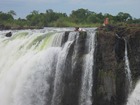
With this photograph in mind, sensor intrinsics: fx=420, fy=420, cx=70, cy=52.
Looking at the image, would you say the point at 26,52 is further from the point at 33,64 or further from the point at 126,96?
the point at 126,96

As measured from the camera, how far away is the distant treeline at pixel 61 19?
129 feet

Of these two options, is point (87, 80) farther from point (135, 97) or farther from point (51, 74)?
point (135, 97)

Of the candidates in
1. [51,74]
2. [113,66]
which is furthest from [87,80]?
[51,74]

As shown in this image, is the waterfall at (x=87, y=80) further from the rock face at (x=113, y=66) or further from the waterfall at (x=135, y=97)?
the waterfall at (x=135, y=97)

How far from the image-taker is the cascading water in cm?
1780

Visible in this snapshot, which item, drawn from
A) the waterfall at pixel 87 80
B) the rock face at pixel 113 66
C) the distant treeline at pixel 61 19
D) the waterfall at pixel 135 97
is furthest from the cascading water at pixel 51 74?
the distant treeline at pixel 61 19

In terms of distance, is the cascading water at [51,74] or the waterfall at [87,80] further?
the cascading water at [51,74]

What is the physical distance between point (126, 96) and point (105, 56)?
1.90 metres

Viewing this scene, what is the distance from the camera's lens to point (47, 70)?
60.5 feet

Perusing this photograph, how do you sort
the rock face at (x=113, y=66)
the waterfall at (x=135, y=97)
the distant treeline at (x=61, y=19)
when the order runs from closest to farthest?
the waterfall at (x=135, y=97), the rock face at (x=113, y=66), the distant treeline at (x=61, y=19)

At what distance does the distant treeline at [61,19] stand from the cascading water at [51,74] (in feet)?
55.5

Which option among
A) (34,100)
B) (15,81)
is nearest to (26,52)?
(15,81)

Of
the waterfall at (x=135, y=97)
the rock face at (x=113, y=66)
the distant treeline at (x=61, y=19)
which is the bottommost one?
the distant treeline at (x=61, y=19)

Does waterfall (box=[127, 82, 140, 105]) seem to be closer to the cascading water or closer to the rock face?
the rock face
